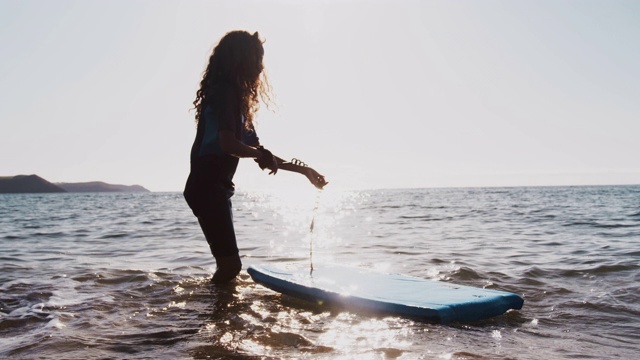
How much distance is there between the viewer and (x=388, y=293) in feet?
14.5

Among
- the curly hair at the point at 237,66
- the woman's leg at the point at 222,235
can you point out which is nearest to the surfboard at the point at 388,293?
the woman's leg at the point at 222,235

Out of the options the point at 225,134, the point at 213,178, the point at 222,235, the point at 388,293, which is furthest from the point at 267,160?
the point at 388,293

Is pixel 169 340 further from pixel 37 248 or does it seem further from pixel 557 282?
pixel 37 248

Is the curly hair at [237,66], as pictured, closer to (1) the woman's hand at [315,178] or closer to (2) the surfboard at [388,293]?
(1) the woman's hand at [315,178]

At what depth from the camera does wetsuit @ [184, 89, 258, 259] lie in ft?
15.0

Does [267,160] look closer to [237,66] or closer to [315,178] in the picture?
[315,178]

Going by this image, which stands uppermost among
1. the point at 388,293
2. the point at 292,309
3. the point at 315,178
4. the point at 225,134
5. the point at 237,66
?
the point at 237,66

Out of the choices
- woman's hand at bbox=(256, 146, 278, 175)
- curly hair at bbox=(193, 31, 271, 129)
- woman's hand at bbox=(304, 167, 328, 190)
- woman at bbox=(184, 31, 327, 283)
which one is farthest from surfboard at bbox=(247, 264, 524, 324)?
curly hair at bbox=(193, 31, 271, 129)

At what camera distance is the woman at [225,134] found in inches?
168

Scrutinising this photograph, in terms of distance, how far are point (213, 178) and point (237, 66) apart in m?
1.00

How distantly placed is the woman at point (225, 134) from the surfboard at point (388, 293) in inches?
28.5

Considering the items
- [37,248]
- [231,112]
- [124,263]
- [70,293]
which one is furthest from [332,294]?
[37,248]

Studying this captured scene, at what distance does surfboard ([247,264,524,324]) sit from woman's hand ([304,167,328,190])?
902 mm

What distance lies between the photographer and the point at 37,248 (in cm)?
1012
